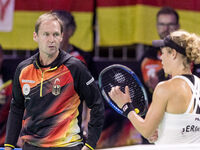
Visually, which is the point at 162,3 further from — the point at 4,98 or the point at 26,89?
the point at 26,89

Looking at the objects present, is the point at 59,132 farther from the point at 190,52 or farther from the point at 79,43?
the point at 79,43

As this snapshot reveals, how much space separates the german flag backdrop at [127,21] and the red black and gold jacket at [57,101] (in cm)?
337

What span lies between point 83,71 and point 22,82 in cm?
50

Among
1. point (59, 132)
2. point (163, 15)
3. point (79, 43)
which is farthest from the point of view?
point (79, 43)

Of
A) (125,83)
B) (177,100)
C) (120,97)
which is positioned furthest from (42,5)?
(177,100)

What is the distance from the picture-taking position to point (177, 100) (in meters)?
3.13

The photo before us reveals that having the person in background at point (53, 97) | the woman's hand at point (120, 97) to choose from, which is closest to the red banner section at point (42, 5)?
the person in background at point (53, 97)

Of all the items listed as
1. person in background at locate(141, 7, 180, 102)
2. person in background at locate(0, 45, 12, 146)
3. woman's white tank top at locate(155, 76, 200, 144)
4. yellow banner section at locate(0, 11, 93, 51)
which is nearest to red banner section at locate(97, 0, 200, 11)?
yellow banner section at locate(0, 11, 93, 51)

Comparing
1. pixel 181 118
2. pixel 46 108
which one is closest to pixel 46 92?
pixel 46 108

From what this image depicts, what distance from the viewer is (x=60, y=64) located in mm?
3627

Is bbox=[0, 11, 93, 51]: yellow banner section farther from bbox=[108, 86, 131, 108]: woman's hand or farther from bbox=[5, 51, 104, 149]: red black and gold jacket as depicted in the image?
bbox=[108, 86, 131, 108]: woman's hand

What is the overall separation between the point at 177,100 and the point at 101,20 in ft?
13.2

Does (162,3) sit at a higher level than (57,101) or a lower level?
higher

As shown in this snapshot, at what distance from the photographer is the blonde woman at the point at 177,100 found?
3.15 m
